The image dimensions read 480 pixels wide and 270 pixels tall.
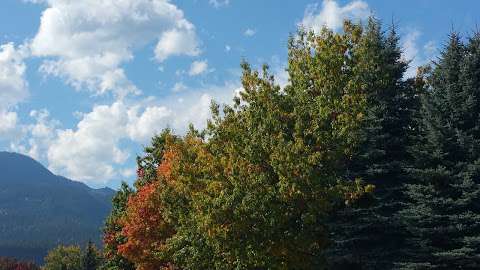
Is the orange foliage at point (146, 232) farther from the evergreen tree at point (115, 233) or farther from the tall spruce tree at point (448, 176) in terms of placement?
the tall spruce tree at point (448, 176)

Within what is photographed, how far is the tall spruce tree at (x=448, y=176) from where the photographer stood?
78.7ft

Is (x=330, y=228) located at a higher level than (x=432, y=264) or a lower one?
higher

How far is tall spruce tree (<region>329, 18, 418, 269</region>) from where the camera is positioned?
26.2 m

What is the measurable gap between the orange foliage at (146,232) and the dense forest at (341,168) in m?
9.00

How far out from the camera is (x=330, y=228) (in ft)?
85.6

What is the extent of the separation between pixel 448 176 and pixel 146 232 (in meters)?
21.8

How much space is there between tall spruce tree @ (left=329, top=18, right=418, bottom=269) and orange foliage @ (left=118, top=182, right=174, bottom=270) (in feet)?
50.6

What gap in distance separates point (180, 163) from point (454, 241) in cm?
1286

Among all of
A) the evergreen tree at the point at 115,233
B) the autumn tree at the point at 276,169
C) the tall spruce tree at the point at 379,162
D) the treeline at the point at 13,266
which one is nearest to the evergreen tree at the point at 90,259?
the evergreen tree at the point at 115,233

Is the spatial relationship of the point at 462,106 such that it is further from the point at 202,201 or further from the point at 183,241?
the point at 183,241

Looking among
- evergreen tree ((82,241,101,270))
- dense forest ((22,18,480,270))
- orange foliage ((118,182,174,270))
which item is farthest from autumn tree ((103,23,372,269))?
evergreen tree ((82,241,101,270))

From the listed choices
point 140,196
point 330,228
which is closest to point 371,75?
point 330,228

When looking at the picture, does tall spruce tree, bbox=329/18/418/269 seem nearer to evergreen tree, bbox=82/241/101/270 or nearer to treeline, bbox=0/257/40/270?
evergreen tree, bbox=82/241/101/270

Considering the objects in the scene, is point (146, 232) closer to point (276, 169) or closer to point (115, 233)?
point (115, 233)
